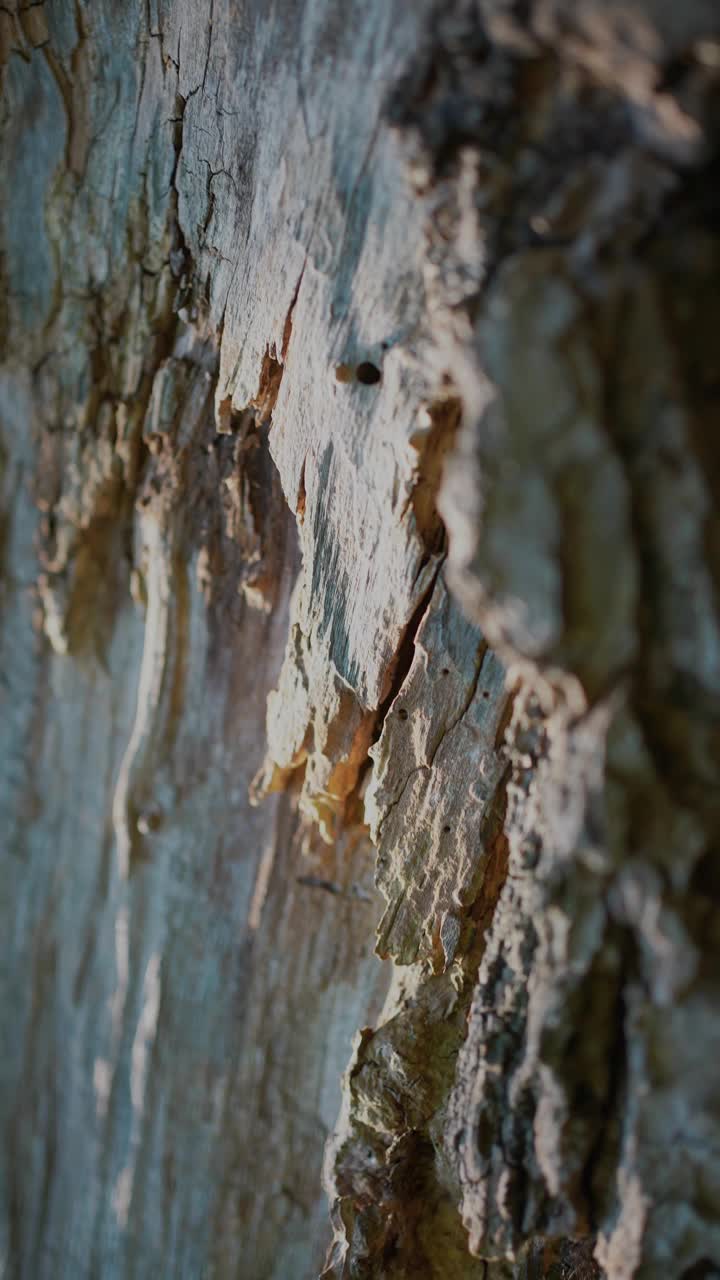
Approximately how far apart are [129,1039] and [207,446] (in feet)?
3.05

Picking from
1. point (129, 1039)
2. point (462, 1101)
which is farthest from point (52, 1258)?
point (462, 1101)

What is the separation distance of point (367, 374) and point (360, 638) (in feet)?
0.89

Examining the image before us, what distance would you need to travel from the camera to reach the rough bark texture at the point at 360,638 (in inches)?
25.2

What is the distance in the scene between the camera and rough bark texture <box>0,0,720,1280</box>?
640mm

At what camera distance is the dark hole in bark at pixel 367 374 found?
0.95 metres

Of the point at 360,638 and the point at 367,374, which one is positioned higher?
the point at 367,374

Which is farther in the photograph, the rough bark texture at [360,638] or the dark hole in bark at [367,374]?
the dark hole in bark at [367,374]

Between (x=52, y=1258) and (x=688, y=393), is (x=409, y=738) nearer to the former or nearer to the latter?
(x=688, y=393)

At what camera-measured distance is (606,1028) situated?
752 millimetres

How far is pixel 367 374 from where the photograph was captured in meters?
0.95

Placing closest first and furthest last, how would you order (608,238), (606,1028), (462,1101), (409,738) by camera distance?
(608,238), (606,1028), (462,1101), (409,738)

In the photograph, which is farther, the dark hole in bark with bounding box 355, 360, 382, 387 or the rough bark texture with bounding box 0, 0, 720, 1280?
the dark hole in bark with bounding box 355, 360, 382, 387

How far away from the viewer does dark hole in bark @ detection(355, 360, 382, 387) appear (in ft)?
3.10

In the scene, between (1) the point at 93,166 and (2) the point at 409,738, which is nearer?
(2) the point at 409,738
